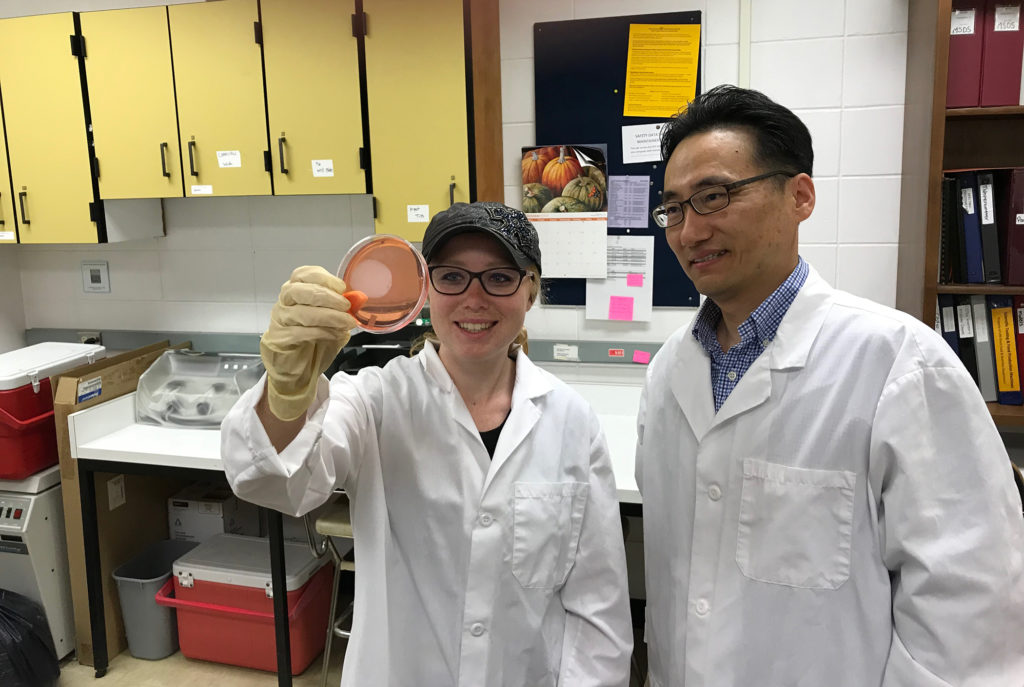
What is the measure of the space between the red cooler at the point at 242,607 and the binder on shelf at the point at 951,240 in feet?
7.69

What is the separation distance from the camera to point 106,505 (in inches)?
107

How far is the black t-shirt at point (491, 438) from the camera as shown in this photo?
123 cm

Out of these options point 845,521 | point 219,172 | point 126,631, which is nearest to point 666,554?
point 845,521

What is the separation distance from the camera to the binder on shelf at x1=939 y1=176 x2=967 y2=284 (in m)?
2.22

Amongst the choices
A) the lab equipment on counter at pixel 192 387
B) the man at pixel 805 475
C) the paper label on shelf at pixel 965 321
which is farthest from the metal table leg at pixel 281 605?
the paper label on shelf at pixel 965 321

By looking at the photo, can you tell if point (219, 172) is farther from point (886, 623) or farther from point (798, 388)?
point (886, 623)

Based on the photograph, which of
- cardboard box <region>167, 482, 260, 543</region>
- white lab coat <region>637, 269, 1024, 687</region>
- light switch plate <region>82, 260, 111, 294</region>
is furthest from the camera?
light switch plate <region>82, 260, 111, 294</region>

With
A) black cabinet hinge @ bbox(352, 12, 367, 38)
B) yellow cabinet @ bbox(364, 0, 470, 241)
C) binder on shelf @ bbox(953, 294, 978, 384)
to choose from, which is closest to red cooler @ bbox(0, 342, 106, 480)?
yellow cabinet @ bbox(364, 0, 470, 241)

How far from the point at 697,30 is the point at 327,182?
142cm

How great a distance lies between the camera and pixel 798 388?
1.16 metres

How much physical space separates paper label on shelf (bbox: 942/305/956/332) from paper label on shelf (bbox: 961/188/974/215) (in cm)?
30

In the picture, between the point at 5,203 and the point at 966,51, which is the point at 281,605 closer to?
the point at 5,203

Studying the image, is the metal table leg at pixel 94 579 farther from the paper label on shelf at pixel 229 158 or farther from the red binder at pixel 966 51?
the red binder at pixel 966 51

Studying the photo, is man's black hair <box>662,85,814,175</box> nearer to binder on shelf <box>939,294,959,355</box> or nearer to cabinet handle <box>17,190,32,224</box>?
binder on shelf <box>939,294,959,355</box>
